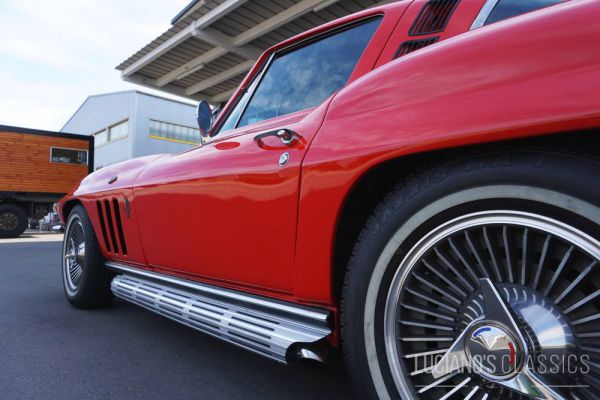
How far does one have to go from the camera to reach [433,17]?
4.75ft

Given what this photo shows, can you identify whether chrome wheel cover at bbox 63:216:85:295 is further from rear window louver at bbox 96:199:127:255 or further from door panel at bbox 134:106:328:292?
door panel at bbox 134:106:328:292

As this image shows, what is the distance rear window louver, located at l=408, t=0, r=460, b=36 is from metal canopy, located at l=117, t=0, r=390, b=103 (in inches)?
187

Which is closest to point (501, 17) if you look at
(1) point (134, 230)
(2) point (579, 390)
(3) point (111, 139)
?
(2) point (579, 390)

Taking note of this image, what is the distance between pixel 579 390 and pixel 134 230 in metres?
2.18

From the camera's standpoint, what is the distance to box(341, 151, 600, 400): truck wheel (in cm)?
83

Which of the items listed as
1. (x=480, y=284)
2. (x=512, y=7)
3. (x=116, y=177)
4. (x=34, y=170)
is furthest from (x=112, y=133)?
(x=480, y=284)

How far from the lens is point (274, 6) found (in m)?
6.32

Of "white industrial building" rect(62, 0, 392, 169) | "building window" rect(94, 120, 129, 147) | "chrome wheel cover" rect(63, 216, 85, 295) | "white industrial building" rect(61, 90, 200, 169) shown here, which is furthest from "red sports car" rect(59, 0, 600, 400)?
"building window" rect(94, 120, 129, 147)

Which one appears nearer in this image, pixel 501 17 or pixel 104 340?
pixel 501 17

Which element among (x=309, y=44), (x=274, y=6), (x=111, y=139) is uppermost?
(x=111, y=139)

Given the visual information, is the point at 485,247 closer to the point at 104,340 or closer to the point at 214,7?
the point at 104,340

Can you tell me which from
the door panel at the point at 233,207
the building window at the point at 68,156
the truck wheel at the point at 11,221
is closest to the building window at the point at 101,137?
the building window at the point at 68,156

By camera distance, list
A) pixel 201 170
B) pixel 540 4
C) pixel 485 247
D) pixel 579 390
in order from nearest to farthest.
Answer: pixel 579 390, pixel 485 247, pixel 540 4, pixel 201 170

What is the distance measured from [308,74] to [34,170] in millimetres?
14554
